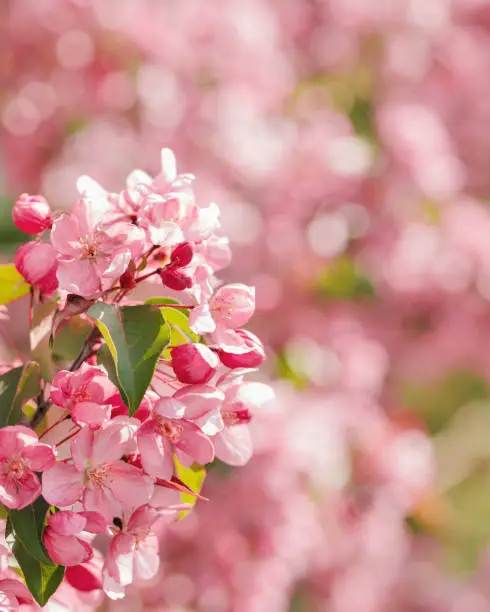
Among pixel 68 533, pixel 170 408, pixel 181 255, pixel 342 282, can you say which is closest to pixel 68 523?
pixel 68 533

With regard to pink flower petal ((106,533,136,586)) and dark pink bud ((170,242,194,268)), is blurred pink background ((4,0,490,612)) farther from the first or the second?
dark pink bud ((170,242,194,268))

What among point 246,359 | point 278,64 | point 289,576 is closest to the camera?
point 246,359

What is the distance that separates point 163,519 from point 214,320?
18 cm

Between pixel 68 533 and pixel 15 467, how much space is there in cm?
6

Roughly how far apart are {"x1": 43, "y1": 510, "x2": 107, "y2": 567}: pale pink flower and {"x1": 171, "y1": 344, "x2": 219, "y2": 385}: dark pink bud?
0.41 feet

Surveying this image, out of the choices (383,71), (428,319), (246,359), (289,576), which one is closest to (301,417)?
(289,576)

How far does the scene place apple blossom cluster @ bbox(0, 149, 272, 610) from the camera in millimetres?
641

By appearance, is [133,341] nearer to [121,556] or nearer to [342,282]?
[121,556]

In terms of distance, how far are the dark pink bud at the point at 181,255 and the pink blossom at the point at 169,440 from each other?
109 millimetres

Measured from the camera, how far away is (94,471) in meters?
0.64

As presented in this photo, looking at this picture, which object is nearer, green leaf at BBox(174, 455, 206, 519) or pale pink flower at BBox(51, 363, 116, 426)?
pale pink flower at BBox(51, 363, 116, 426)

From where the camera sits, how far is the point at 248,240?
2057 mm

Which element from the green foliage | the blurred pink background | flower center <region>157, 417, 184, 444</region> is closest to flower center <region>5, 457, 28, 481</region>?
flower center <region>157, 417, 184, 444</region>

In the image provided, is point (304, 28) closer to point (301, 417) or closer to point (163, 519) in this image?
point (301, 417)
